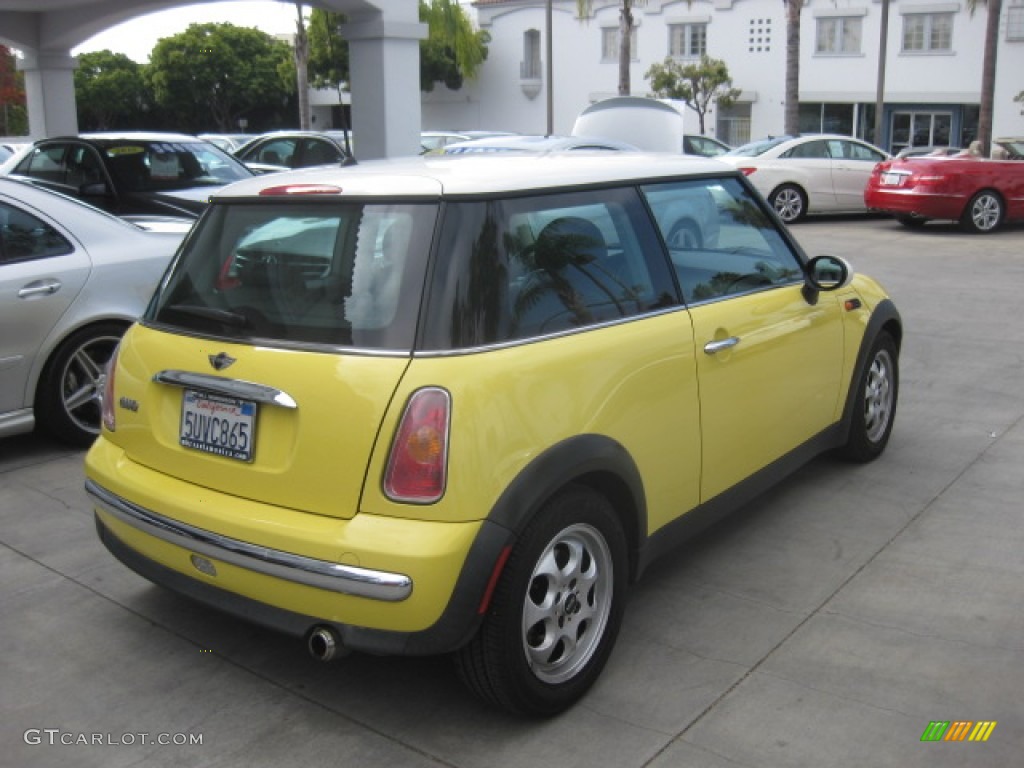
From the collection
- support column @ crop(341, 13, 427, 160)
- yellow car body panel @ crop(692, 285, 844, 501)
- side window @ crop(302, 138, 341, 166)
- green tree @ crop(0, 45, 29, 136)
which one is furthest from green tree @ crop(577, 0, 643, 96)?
yellow car body panel @ crop(692, 285, 844, 501)

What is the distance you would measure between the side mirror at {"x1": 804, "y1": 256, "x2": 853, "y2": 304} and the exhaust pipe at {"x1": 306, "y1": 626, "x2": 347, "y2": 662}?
264cm

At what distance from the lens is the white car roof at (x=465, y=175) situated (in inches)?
132

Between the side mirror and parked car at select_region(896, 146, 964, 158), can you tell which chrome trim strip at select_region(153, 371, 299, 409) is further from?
parked car at select_region(896, 146, 964, 158)

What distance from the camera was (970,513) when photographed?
507 cm

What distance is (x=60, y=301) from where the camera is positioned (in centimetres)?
586

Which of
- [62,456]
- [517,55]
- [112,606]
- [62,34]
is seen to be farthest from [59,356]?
[517,55]

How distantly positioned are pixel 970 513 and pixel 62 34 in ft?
50.1

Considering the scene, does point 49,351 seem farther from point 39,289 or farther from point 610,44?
point 610,44

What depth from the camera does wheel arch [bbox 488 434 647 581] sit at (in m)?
3.09

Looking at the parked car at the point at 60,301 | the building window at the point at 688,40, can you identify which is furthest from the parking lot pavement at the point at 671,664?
the building window at the point at 688,40

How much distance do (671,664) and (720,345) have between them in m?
1.15

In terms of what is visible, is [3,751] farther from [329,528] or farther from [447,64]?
[447,64]

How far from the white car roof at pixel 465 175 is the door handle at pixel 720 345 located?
2.13ft

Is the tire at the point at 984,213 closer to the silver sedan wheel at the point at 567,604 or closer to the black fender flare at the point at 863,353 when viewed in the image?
the black fender flare at the point at 863,353
